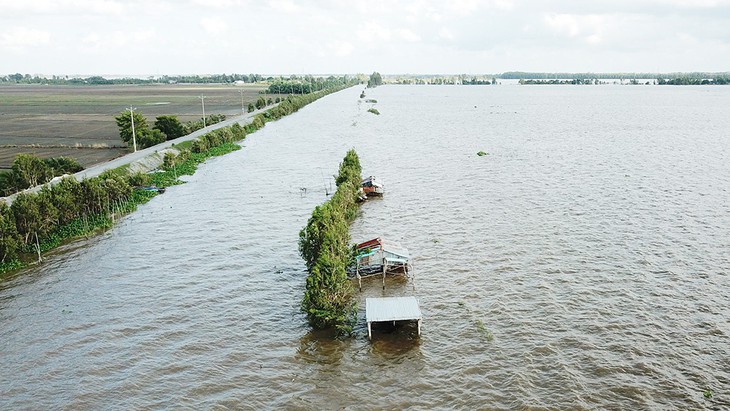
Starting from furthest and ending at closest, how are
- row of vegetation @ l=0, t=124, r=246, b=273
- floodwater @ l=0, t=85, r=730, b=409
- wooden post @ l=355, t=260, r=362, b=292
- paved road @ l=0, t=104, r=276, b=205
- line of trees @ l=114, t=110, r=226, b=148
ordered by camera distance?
line of trees @ l=114, t=110, r=226, b=148, paved road @ l=0, t=104, r=276, b=205, row of vegetation @ l=0, t=124, r=246, b=273, wooden post @ l=355, t=260, r=362, b=292, floodwater @ l=0, t=85, r=730, b=409

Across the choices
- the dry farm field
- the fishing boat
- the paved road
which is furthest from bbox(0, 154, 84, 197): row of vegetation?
the fishing boat

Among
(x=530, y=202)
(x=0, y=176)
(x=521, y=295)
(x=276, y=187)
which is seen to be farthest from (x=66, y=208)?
(x=530, y=202)

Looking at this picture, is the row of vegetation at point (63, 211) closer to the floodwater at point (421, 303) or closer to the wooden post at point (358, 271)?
the floodwater at point (421, 303)

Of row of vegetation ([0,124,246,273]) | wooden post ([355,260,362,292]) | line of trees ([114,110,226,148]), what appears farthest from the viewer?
line of trees ([114,110,226,148])

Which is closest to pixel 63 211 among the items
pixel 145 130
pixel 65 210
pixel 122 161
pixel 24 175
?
pixel 65 210

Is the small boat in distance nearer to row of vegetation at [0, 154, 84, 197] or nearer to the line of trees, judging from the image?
row of vegetation at [0, 154, 84, 197]
